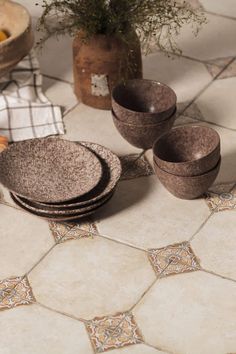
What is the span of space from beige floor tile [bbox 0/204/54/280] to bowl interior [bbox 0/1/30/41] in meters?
0.70

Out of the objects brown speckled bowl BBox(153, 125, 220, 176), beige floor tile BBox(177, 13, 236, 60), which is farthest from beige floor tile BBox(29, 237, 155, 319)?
beige floor tile BBox(177, 13, 236, 60)

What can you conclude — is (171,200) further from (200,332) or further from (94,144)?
(200,332)

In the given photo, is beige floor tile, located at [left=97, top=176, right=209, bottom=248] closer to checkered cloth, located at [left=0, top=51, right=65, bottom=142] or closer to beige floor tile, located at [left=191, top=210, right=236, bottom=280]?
beige floor tile, located at [left=191, top=210, right=236, bottom=280]

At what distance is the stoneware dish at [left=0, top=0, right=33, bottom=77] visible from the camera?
2.83 metres

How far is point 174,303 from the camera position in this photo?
2180 mm

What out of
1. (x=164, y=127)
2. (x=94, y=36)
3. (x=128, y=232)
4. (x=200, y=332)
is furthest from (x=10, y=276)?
(x=94, y=36)

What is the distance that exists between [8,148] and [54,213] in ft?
1.04

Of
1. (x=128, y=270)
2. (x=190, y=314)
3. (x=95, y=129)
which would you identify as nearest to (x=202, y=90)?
(x=95, y=129)

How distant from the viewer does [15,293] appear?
2.24m

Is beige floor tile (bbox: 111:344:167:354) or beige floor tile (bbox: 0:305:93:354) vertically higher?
beige floor tile (bbox: 111:344:167:354)

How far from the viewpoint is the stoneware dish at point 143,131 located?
263cm

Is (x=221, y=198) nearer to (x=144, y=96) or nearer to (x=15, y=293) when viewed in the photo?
(x=144, y=96)

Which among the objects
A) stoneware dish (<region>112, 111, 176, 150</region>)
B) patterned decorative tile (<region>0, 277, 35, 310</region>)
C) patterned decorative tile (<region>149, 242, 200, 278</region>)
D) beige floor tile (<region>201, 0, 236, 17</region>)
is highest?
stoneware dish (<region>112, 111, 176, 150</region>)

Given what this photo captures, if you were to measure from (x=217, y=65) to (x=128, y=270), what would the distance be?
1124 mm
